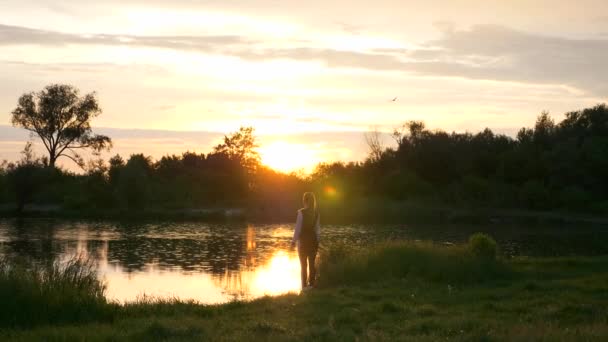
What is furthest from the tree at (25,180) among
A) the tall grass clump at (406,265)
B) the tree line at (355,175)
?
the tall grass clump at (406,265)

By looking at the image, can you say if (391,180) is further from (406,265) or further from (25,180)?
(406,265)

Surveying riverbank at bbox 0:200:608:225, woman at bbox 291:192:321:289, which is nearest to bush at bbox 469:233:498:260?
woman at bbox 291:192:321:289

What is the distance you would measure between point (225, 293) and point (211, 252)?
11.3m

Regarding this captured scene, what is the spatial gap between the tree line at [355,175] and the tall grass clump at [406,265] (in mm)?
44165

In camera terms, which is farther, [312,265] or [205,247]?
[205,247]

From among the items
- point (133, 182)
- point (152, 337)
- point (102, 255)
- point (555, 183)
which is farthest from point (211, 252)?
point (555, 183)

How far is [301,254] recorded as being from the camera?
53.6 feet

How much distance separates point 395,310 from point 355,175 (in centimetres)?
6193

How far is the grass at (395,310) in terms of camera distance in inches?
375

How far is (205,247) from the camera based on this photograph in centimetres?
3161

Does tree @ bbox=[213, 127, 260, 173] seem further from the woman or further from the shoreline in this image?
the woman

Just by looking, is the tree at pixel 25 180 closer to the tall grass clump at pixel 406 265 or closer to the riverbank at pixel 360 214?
the riverbank at pixel 360 214

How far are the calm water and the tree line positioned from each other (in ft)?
44.3

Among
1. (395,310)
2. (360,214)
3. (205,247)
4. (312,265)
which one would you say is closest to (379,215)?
(360,214)
